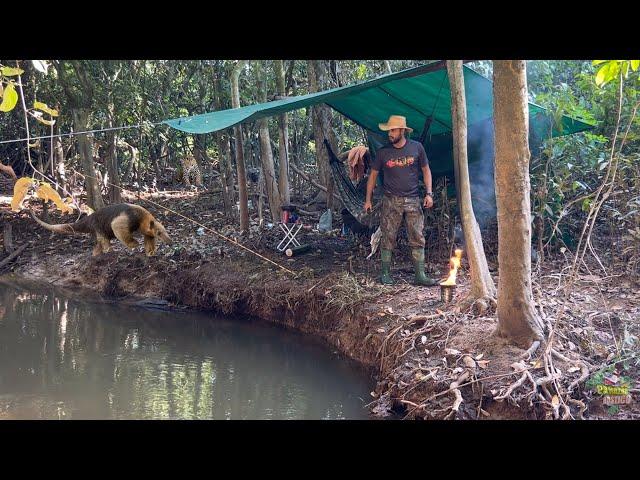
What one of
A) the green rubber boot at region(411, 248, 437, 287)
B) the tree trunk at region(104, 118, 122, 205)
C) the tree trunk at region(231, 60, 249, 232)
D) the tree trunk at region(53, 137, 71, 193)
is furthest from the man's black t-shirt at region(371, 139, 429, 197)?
the tree trunk at region(53, 137, 71, 193)

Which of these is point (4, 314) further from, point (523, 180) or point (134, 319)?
point (523, 180)

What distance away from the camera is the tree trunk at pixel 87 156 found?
8.02m

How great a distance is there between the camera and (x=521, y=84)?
3.46m

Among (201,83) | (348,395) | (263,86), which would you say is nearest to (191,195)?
(201,83)

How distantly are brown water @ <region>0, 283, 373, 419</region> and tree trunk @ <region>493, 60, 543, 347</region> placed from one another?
3.67 feet

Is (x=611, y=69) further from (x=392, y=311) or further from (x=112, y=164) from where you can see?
(x=112, y=164)

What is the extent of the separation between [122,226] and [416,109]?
290cm

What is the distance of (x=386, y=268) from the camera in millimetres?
5379

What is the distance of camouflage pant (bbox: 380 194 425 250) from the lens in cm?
520

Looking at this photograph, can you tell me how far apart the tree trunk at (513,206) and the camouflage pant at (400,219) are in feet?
5.14

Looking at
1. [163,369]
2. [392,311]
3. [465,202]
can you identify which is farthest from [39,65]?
[163,369]

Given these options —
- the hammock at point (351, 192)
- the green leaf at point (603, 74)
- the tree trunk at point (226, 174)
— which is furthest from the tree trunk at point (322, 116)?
the green leaf at point (603, 74)

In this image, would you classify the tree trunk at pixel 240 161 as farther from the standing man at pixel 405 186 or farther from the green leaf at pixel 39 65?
the green leaf at pixel 39 65

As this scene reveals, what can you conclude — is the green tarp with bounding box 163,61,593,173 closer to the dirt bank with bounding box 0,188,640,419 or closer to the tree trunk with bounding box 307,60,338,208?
the tree trunk with bounding box 307,60,338,208
